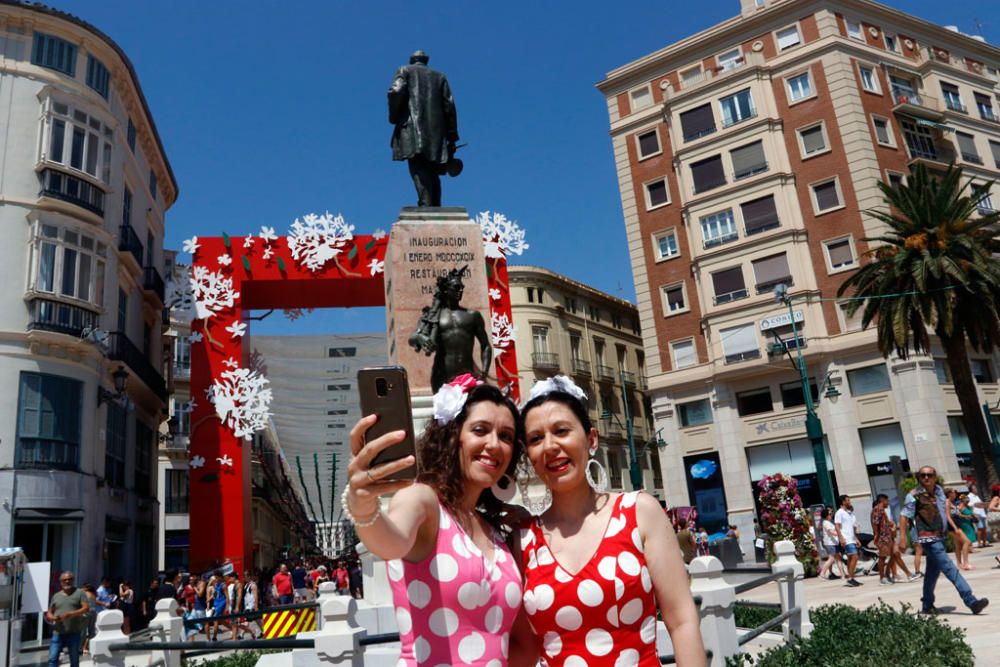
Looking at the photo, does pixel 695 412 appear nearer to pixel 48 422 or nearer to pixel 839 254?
pixel 839 254

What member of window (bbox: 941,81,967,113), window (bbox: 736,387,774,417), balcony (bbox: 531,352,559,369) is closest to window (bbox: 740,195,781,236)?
window (bbox: 736,387,774,417)

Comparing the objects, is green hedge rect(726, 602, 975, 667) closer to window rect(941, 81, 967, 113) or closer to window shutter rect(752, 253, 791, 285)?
window shutter rect(752, 253, 791, 285)

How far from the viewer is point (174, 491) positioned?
39.7m

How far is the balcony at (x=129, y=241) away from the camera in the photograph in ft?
85.4

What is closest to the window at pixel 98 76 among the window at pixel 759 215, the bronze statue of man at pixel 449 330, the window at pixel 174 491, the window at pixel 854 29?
the bronze statue of man at pixel 449 330

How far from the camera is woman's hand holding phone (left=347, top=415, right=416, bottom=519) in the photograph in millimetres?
2107

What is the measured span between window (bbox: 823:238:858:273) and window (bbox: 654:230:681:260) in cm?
724

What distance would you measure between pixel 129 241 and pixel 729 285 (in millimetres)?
25610

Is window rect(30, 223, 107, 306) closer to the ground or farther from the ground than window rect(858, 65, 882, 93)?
closer to the ground

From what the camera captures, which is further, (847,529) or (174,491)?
(174,491)

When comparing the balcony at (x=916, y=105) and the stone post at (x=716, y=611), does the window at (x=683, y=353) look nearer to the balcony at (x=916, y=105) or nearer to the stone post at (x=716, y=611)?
the balcony at (x=916, y=105)

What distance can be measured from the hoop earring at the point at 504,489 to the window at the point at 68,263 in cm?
2274

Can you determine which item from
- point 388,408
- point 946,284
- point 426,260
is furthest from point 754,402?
point 388,408

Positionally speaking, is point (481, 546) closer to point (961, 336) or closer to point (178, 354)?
point (961, 336)
